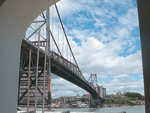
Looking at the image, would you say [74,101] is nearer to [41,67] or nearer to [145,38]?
[41,67]

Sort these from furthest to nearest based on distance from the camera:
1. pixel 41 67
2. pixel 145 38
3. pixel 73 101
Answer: pixel 73 101 < pixel 41 67 < pixel 145 38

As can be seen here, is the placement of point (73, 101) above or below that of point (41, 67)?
below

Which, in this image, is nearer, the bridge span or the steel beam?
the steel beam

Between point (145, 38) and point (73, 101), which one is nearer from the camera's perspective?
point (145, 38)

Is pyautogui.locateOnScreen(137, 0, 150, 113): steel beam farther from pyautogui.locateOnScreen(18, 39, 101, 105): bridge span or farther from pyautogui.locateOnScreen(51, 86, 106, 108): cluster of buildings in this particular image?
pyautogui.locateOnScreen(51, 86, 106, 108): cluster of buildings

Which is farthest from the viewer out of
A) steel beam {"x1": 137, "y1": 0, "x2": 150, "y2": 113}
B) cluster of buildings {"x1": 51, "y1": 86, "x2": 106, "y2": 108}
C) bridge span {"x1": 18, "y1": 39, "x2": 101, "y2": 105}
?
cluster of buildings {"x1": 51, "y1": 86, "x2": 106, "y2": 108}

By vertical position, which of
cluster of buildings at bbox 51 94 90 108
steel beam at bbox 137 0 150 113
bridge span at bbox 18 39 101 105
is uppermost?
bridge span at bbox 18 39 101 105

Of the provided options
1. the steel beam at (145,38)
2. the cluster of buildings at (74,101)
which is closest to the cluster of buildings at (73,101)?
the cluster of buildings at (74,101)

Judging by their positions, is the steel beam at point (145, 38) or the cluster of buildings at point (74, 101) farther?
the cluster of buildings at point (74, 101)

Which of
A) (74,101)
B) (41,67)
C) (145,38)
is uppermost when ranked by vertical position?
(41,67)

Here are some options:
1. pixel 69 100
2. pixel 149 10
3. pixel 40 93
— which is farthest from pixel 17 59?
pixel 69 100

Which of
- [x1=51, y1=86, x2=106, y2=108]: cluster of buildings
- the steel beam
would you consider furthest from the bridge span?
the steel beam

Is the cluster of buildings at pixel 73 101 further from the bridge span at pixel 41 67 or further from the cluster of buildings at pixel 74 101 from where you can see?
the bridge span at pixel 41 67

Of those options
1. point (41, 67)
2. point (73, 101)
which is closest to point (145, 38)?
point (41, 67)
